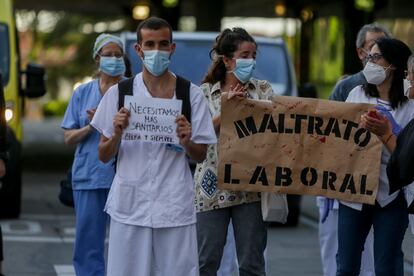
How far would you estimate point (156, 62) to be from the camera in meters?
5.80

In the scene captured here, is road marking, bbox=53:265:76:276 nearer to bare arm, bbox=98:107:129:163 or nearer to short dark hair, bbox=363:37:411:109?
short dark hair, bbox=363:37:411:109

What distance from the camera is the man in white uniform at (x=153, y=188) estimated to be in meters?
5.82

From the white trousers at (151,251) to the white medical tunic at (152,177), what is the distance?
0.05m

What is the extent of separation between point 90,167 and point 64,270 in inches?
89.5

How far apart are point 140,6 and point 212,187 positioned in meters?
23.5

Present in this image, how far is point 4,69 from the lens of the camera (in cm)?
1373

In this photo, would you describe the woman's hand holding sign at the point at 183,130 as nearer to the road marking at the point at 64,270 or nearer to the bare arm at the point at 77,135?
the bare arm at the point at 77,135

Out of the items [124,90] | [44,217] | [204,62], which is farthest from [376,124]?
[44,217]

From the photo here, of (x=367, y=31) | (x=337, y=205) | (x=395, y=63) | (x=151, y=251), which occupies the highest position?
(x=367, y=31)

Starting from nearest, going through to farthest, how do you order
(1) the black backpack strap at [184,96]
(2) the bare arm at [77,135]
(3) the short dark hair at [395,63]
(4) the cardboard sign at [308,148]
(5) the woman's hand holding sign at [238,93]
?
(1) the black backpack strap at [184,96], (5) the woman's hand holding sign at [238,93], (4) the cardboard sign at [308,148], (3) the short dark hair at [395,63], (2) the bare arm at [77,135]

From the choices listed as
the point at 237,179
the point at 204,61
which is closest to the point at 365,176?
the point at 237,179

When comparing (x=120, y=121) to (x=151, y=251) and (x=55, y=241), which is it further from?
(x=55, y=241)

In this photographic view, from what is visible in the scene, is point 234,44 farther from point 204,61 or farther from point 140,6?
point 140,6

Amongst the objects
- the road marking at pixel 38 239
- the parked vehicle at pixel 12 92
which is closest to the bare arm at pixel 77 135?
the road marking at pixel 38 239
